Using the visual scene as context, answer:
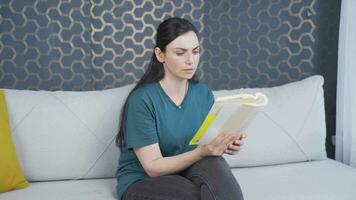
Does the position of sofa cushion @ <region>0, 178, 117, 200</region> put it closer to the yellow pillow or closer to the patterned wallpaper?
the yellow pillow

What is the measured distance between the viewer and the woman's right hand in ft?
5.13

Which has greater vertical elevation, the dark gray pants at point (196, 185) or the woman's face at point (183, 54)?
the woman's face at point (183, 54)

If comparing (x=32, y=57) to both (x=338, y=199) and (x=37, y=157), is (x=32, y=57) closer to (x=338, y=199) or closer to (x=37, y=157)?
(x=37, y=157)

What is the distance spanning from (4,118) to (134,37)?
1032 mm

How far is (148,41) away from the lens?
2.80 meters

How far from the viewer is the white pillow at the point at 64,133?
6.73ft

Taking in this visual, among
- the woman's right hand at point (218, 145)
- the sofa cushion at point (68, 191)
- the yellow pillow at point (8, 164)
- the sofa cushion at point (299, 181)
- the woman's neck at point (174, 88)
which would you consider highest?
the woman's neck at point (174, 88)

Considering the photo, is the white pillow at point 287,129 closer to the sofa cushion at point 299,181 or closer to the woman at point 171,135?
the sofa cushion at point 299,181

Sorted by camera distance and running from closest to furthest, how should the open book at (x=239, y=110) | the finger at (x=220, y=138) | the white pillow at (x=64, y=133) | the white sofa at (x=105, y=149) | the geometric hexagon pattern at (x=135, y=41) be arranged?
the open book at (x=239, y=110)
the finger at (x=220, y=138)
the white sofa at (x=105, y=149)
the white pillow at (x=64, y=133)
the geometric hexagon pattern at (x=135, y=41)

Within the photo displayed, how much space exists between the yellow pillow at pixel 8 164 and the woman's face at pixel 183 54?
2.47ft

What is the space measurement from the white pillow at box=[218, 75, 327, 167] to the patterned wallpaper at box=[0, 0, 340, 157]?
1.56 ft

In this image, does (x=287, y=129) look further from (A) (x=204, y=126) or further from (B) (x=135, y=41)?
(B) (x=135, y=41)

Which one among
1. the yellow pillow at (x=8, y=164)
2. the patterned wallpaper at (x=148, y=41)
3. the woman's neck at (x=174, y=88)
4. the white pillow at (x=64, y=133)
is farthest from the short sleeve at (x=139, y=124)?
the patterned wallpaper at (x=148, y=41)

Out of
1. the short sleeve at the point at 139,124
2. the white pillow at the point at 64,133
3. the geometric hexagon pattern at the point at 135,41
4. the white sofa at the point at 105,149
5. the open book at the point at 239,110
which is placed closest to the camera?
the open book at the point at 239,110
